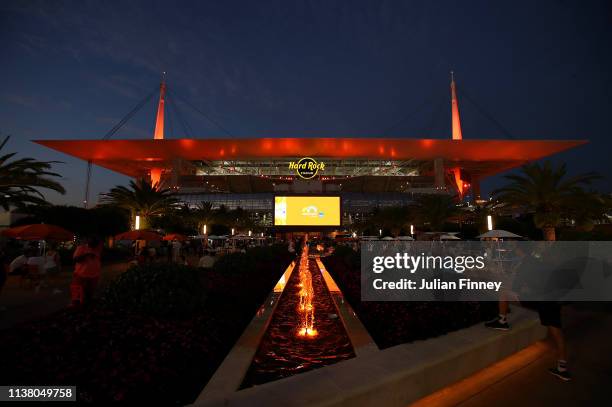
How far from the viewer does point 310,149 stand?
61.8m

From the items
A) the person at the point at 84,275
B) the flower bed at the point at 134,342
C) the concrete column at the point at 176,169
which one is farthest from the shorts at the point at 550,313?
the concrete column at the point at 176,169

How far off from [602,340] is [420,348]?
4609 mm

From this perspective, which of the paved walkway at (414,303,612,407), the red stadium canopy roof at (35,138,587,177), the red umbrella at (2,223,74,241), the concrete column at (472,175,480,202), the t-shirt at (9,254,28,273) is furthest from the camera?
the concrete column at (472,175,480,202)

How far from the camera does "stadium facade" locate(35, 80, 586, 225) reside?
58.8 meters

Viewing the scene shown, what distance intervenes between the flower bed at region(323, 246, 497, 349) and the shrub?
3181 millimetres

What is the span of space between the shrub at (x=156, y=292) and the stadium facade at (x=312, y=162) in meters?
32.8

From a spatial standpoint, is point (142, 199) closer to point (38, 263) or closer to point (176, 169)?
point (38, 263)

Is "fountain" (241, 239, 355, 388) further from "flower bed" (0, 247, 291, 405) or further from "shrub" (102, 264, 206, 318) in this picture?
"shrub" (102, 264, 206, 318)

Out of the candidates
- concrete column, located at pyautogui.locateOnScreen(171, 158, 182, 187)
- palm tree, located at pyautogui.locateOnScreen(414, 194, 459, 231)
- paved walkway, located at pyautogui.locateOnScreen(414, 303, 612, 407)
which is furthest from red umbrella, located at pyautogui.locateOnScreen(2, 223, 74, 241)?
concrete column, located at pyautogui.locateOnScreen(171, 158, 182, 187)

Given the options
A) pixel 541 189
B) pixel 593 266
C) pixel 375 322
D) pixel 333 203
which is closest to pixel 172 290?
pixel 375 322

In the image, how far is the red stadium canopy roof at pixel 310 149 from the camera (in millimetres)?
58156

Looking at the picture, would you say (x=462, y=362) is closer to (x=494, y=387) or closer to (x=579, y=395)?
(x=494, y=387)

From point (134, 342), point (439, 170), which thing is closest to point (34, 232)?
point (134, 342)

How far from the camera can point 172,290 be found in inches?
206
